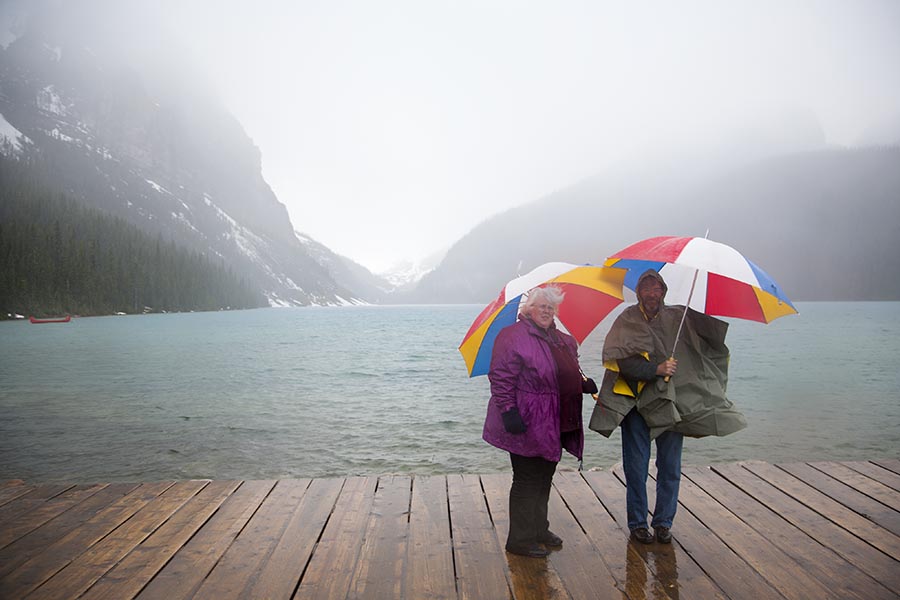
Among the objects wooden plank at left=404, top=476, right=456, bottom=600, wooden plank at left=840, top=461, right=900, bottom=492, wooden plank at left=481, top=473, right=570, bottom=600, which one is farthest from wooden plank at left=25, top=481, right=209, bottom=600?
wooden plank at left=840, top=461, right=900, bottom=492

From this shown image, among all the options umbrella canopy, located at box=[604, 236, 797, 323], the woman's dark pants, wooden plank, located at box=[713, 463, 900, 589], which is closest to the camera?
umbrella canopy, located at box=[604, 236, 797, 323]

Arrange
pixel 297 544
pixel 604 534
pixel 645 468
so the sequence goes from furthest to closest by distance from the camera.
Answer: pixel 604 534 < pixel 297 544 < pixel 645 468

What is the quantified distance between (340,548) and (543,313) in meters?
2.31

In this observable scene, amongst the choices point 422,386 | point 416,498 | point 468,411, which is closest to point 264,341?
point 422,386

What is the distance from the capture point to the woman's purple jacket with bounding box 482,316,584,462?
12.8 feet

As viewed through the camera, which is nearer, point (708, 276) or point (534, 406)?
point (534, 406)

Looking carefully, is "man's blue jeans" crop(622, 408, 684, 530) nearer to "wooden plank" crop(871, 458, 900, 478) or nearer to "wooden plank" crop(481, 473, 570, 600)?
"wooden plank" crop(481, 473, 570, 600)

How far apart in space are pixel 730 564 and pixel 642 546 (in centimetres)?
59

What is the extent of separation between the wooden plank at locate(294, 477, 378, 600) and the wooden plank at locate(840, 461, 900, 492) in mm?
5112

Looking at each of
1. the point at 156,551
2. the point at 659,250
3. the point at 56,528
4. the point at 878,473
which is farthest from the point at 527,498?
the point at 878,473

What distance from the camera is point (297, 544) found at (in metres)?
4.37

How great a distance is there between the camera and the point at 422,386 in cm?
2561

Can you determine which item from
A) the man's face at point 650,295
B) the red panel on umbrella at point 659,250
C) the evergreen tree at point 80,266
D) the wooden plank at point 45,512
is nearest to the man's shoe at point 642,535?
the man's face at point 650,295

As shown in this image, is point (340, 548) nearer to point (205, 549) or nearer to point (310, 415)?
point (205, 549)
